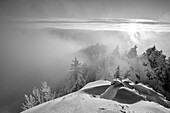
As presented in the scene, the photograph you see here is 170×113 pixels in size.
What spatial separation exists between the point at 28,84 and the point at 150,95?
74160 mm

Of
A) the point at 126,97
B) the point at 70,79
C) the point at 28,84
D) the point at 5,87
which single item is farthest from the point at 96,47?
the point at 126,97

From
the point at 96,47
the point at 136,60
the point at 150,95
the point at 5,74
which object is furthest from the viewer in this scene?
the point at 5,74

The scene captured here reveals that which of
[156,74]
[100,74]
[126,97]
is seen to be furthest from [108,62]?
[126,97]

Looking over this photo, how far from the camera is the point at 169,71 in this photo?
42062 millimetres

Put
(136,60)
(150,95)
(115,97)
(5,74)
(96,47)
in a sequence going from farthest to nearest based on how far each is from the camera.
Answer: (5,74) → (96,47) → (136,60) → (150,95) → (115,97)

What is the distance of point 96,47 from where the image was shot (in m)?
76.0

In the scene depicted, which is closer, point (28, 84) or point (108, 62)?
point (108, 62)

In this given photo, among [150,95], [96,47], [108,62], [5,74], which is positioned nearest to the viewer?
[150,95]

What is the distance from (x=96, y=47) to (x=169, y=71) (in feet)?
132

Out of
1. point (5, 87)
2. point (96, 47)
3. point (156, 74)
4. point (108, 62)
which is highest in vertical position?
point (96, 47)

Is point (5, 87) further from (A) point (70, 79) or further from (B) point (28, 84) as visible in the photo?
(A) point (70, 79)

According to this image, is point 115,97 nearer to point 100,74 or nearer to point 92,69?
point 100,74

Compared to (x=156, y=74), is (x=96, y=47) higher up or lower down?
higher up

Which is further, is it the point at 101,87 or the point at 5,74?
the point at 5,74
